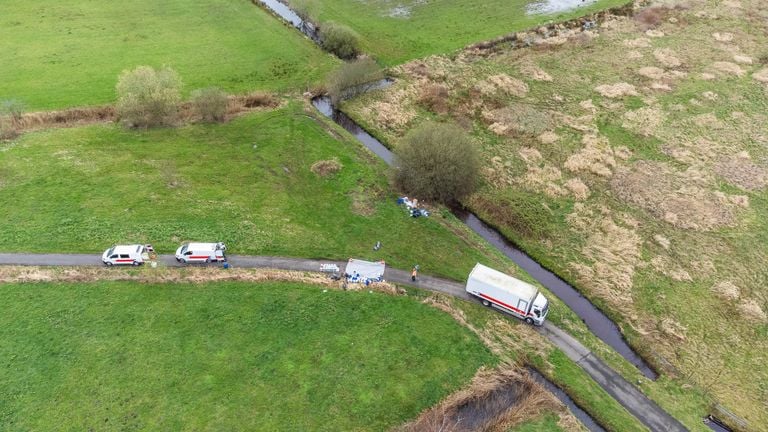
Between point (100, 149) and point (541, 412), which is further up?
point (100, 149)

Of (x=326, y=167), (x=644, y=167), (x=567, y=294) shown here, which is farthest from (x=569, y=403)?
(x=326, y=167)

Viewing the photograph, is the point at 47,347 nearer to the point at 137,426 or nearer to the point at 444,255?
the point at 137,426

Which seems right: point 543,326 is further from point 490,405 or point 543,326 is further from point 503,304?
point 490,405

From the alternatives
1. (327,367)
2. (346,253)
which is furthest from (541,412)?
(346,253)

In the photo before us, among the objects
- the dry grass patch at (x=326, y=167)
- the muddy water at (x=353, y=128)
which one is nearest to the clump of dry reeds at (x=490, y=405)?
the dry grass patch at (x=326, y=167)

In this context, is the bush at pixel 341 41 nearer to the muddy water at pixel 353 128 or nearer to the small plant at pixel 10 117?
the muddy water at pixel 353 128

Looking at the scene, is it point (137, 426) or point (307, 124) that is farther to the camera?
point (307, 124)

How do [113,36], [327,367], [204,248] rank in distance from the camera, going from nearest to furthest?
[327,367] < [204,248] < [113,36]
